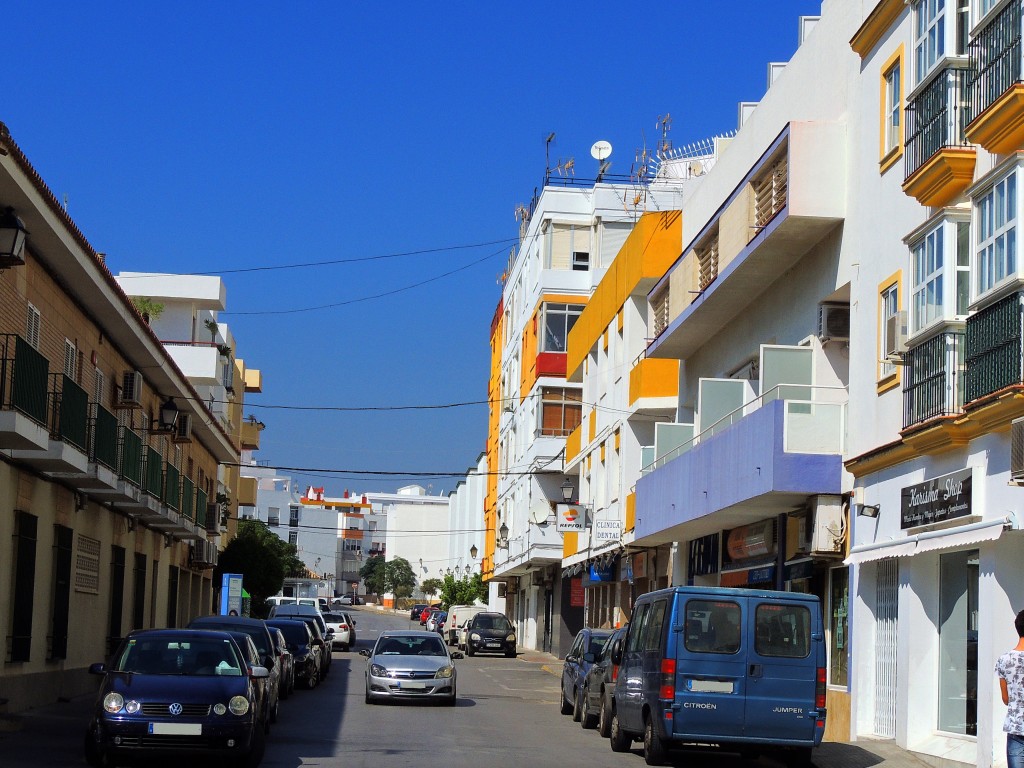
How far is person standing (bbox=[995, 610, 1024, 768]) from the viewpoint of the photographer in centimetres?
1025

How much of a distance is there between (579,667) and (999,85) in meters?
12.9

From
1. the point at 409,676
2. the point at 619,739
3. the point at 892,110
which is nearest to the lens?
the point at 619,739

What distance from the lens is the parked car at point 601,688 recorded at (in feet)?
69.3

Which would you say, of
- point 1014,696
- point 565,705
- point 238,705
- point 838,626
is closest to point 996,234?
point 1014,696

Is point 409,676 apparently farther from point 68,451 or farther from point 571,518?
point 571,518

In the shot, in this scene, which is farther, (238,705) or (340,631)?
(340,631)

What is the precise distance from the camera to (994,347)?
48.6 feet

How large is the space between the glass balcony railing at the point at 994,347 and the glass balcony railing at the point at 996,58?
2.20m

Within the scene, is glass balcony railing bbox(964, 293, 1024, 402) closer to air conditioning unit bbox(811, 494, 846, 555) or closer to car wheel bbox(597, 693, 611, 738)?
air conditioning unit bbox(811, 494, 846, 555)

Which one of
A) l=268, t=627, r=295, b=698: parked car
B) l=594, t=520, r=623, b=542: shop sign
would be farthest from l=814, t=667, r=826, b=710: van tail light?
l=594, t=520, r=623, b=542: shop sign

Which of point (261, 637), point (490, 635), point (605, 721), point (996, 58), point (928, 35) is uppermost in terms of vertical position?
point (928, 35)

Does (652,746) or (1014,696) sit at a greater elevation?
(1014,696)

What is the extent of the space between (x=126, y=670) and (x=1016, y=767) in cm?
988

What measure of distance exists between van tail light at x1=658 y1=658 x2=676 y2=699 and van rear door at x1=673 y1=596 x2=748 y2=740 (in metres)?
0.05
